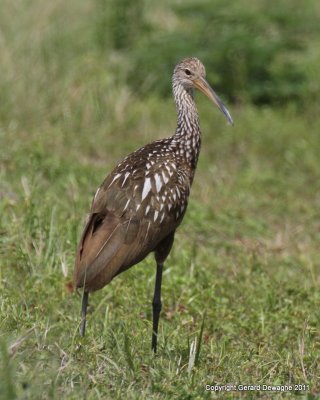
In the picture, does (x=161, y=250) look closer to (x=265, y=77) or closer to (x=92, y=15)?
(x=265, y=77)

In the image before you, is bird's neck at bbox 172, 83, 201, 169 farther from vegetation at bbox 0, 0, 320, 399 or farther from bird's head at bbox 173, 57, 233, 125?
vegetation at bbox 0, 0, 320, 399

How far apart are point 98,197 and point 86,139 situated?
386 cm

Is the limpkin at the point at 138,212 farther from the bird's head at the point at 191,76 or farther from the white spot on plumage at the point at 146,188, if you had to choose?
the bird's head at the point at 191,76

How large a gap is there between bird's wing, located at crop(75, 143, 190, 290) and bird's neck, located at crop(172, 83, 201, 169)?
196 mm

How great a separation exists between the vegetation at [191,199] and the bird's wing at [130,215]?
1.20 feet

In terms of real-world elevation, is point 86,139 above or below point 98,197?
below

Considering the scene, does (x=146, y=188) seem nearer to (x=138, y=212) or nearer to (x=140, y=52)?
(x=138, y=212)

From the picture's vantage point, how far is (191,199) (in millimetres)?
8461

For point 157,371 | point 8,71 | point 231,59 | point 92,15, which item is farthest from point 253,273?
point 92,15

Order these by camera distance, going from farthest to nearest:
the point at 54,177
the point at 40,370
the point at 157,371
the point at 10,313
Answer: the point at 54,177 < the point at 10,313 < the point at 157,371 < the point at 40,370

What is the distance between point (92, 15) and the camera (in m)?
11.6

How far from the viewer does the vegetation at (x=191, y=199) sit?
4828 millimetres

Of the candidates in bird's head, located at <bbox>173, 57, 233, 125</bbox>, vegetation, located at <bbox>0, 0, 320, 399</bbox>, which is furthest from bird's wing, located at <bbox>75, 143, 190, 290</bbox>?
bird's head, located at <bbox>173, 57, 233, 125</bbox>

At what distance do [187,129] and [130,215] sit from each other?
875 mm
